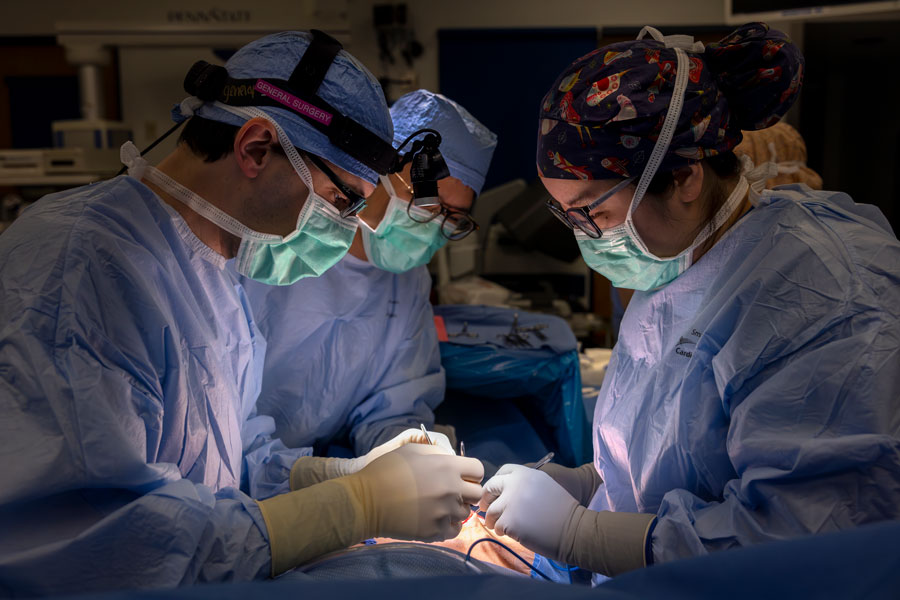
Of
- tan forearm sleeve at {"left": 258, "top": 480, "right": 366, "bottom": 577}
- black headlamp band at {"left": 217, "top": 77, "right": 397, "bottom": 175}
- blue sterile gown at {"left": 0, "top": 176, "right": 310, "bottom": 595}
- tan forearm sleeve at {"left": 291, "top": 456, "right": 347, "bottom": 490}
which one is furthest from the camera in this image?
tan forearm sleeve at {"left": 291, "top": 456, "right": 347, "bottom": 490}

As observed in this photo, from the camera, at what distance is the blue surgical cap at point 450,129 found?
2346mm

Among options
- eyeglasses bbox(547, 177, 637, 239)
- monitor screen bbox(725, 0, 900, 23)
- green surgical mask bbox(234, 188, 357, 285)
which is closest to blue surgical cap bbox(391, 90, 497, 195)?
green surgical mask bbox(234, 188, 357, 285)

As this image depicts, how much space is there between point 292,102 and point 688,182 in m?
0.83

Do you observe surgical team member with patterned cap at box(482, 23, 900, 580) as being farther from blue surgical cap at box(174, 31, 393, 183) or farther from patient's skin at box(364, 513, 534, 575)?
blue surgical cap at box(174, 31, 393, 183)

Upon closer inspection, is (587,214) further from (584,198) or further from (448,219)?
(448,219)

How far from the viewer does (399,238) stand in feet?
7.55

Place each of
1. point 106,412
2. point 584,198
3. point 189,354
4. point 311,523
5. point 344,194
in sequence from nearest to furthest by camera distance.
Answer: point 106,412 < point 311,523 < point 189,354 < point 584,198 < point 344,194

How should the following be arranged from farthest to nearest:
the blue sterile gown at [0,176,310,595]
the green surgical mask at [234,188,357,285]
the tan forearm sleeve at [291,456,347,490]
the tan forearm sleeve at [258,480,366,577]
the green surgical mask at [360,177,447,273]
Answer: the green surgical mask at [360,177,447,273] < the tan forearm sleeve at [291,456,347,490] < the green surgical mask at [234,188,357,285] < the tan forearm sleeve at [258,480,366,577] < the blue sterile gown at [0,176,310,595]

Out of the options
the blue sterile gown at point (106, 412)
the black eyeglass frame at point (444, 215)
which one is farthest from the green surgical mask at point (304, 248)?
the black eyeglass frame at point (444, 215)

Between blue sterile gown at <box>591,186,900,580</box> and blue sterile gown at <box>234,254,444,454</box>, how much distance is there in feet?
3.18

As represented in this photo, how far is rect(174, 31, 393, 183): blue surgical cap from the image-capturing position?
1.42 metres

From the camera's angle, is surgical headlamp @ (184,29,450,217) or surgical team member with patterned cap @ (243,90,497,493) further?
surgical team member with patterned cap @ (243,90,497,493)

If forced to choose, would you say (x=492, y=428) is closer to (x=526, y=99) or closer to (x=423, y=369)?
(x=423, y=369)

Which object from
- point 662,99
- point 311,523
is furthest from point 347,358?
point 662,99
